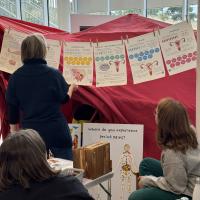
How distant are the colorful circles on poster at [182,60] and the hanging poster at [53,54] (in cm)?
86

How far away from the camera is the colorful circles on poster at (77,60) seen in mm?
2982

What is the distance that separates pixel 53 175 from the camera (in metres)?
1.39

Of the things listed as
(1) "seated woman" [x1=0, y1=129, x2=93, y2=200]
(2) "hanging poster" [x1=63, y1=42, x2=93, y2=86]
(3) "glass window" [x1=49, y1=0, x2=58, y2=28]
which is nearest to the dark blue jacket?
(2) "hanging poster" [x1=63, y1=42, x2=93, y2=86]

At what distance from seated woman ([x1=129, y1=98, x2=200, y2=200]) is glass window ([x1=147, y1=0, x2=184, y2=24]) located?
389 centimetres

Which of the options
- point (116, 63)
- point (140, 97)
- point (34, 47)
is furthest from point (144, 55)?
point (34, 47)

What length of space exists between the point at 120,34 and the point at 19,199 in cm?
203

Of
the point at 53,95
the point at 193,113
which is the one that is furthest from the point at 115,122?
the point at 53,95

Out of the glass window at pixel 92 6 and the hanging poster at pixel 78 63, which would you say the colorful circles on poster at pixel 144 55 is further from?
the glass window at pixel 92 6

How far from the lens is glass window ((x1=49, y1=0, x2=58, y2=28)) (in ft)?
20.7

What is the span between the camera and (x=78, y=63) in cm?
300

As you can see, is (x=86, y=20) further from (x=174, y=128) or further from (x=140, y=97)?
(x=174, y=128)

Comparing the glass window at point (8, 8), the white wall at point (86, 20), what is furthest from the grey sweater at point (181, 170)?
the glass window at point (8, 8)

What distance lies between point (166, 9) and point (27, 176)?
5.18 meters

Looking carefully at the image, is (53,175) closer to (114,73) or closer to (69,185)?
(69,185)
